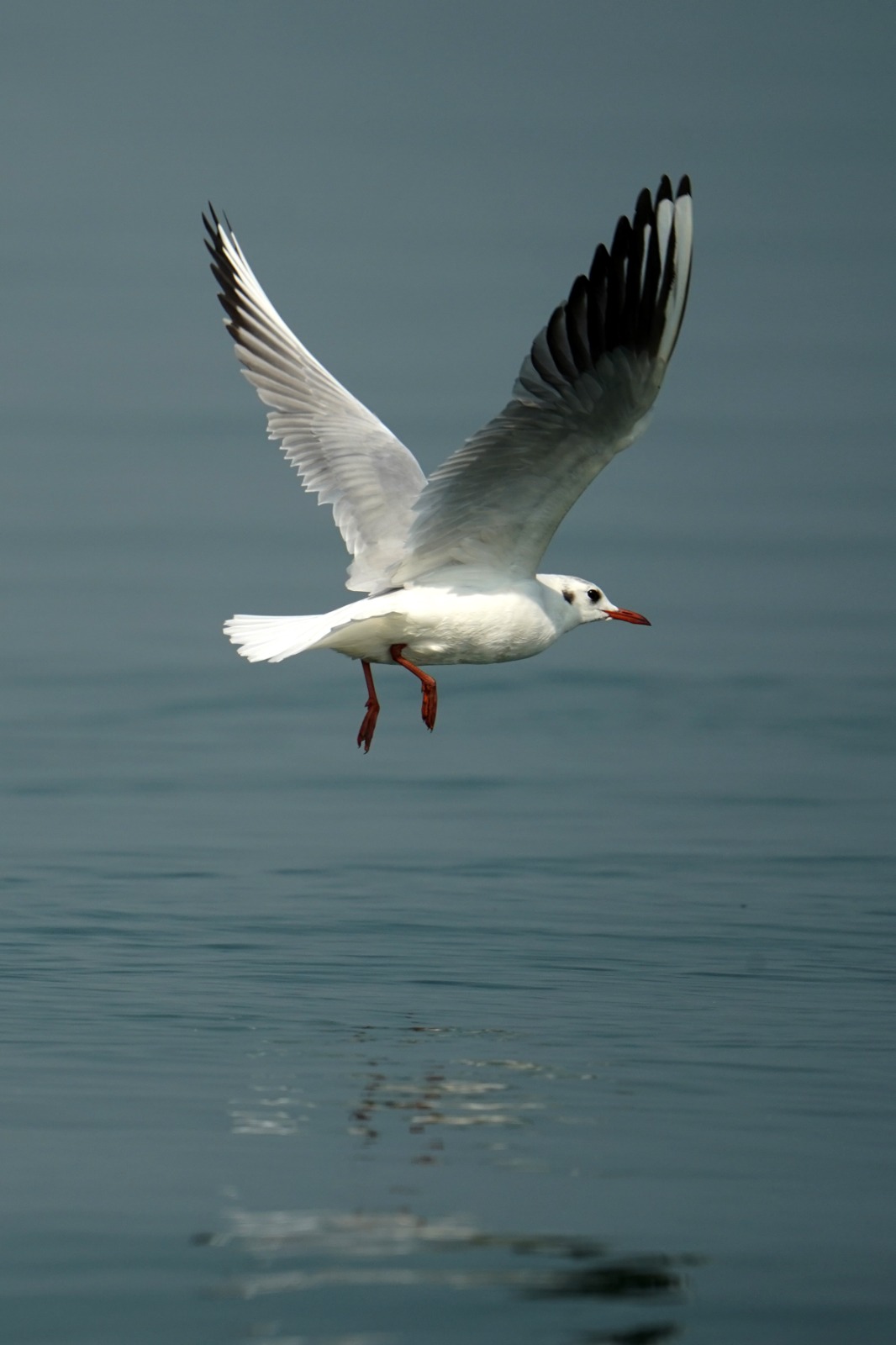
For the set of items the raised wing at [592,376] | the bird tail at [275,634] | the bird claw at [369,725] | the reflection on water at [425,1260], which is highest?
the raised wing at [592,376]

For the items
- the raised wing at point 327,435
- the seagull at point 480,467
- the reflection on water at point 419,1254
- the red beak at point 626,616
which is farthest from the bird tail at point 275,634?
the reflection on water at point 419,1254

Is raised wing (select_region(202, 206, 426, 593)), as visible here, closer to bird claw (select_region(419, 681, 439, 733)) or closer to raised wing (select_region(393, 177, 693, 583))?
bird claw (select_region(419, 681, 439, 733))

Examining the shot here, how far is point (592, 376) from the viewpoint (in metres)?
8.27

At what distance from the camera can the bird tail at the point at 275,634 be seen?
28.7 feet

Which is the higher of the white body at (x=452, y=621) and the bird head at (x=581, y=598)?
the bird head at (x=581, y=598)

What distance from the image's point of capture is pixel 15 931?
934 cm

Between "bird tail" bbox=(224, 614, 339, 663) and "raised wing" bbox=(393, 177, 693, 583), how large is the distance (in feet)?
2.43

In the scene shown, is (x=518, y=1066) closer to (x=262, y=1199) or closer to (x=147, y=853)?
(x=262, y=1199)

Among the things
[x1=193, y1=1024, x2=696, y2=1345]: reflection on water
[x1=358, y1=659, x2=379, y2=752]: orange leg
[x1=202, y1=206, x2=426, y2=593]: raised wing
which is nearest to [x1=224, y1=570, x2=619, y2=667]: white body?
[x1=358, y1=659, x2=379, y2=752]: orange leg

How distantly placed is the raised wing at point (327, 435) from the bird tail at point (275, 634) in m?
0.95

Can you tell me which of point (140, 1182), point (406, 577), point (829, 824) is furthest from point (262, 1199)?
point (829, 824)

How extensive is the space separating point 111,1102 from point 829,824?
6351 millimetres

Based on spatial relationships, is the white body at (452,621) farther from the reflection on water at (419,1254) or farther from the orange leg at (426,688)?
the reflection on water at (419,1254)

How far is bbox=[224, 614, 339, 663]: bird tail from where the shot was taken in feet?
28.7
